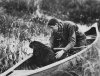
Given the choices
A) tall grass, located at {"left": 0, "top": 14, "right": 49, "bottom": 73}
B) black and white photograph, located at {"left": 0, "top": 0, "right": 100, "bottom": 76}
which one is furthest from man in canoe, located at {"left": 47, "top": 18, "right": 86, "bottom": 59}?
tall grass, located at {"left": 0, "top": 14, "right": 49, "bottom": 73}

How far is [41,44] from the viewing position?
3.73m

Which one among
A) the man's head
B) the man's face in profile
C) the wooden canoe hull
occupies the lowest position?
the wooden canoe hull

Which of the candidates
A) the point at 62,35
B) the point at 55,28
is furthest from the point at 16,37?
the point at 62,35

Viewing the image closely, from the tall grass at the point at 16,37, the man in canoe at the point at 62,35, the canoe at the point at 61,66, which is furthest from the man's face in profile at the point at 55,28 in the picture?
the canoe at the point at 61,66

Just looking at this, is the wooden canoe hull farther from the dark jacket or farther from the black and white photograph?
the dark jacket

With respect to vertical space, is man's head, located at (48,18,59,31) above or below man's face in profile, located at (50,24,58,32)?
above

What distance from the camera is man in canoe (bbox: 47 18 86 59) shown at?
12.8 ft

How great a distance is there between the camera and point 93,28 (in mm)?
5020

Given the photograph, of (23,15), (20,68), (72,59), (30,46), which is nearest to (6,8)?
(23,15)

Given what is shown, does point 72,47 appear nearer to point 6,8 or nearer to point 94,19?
point 6,8

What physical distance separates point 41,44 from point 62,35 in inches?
18.8

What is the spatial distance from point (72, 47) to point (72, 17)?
3.88 ft

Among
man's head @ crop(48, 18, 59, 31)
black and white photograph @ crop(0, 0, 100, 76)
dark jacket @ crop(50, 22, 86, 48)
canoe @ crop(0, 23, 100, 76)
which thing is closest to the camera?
canoe @ crop(0, 23, 100, 76)

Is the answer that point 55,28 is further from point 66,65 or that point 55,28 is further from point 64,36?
point 66,65
